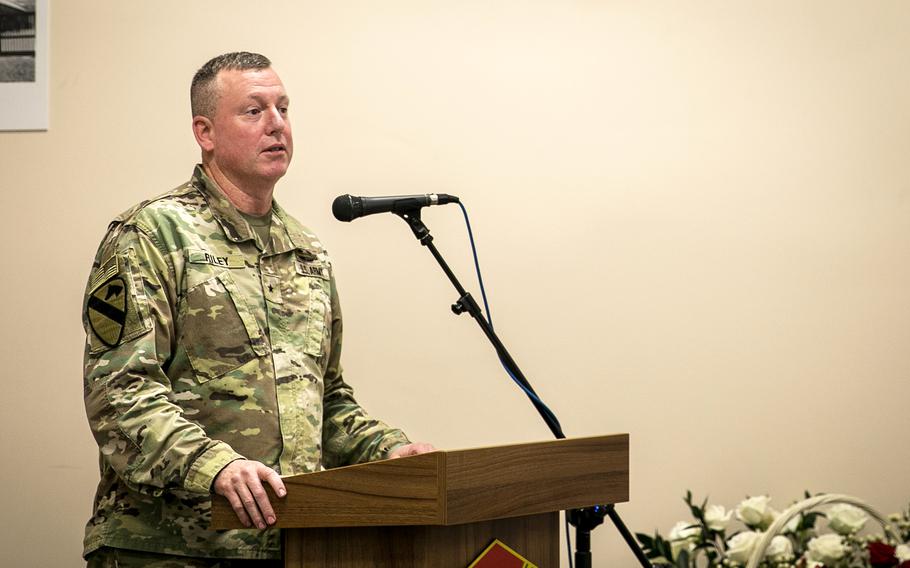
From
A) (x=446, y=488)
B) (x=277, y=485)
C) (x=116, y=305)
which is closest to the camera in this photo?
(x=446, y=488)

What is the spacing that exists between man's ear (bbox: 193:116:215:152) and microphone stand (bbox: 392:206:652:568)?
44 cm

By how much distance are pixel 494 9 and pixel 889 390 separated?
167cm

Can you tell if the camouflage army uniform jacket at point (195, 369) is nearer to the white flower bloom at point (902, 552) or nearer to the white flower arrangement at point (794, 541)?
the white flower arrangement at point (794, 541)

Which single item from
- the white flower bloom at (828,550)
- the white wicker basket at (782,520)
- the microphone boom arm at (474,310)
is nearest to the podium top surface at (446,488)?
the microphone boom arm at (474,310)

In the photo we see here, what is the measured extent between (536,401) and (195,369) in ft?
2.13

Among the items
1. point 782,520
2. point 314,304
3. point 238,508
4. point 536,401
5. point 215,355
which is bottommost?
point 782,520

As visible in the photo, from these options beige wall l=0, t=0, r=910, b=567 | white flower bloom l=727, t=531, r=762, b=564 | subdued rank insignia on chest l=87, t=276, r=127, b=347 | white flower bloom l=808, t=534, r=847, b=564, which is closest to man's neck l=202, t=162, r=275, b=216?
subdued rank insignia on chest l=87, t=276, r=127, b=347

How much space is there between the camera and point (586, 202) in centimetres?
320

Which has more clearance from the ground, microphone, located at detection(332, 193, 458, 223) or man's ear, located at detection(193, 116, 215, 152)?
man's ear, located at detection(193, 116, 215, 152)

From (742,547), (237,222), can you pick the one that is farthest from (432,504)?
(742,547)

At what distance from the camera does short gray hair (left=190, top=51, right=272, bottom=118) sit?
2.21 meters

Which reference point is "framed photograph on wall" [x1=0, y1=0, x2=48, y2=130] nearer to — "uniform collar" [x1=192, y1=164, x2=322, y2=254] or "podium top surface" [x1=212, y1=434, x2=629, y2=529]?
"uniform collar" [x1=192, y1=164, x2=322, y2=254]

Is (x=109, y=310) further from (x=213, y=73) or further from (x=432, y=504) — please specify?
(x=432, y=504)

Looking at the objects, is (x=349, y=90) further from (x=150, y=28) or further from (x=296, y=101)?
(x=150, y=28)
